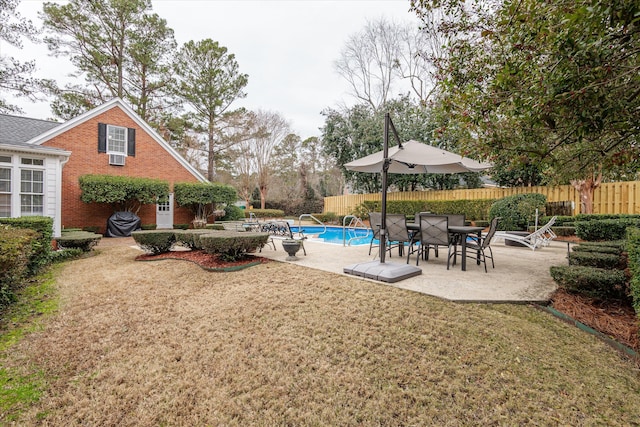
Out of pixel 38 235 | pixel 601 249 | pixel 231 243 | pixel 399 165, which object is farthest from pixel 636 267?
pixel 38 235

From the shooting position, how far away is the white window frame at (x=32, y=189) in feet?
30.5

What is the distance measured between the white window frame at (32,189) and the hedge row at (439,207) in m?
14.4

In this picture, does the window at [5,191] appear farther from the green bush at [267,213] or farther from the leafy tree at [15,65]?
the green bush at [267,213]

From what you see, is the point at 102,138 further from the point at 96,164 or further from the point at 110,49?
the point at 110,49

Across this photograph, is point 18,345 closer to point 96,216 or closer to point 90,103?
point 96,216

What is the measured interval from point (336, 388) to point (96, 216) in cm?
1483

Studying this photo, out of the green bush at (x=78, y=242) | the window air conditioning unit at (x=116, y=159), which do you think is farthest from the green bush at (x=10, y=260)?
the window air conditioning unit at (x=116, y=159)

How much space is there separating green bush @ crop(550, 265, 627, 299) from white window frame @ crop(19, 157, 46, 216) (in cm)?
1387

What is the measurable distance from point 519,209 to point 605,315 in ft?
25.9

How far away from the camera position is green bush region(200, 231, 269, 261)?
18.3 ft

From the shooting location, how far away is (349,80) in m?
21.4

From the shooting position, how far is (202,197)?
14953mm

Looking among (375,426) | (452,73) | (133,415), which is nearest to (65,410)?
(133,415)

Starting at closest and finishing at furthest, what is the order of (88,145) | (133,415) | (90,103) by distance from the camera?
(133,415) → (88,145) → (90,103)
